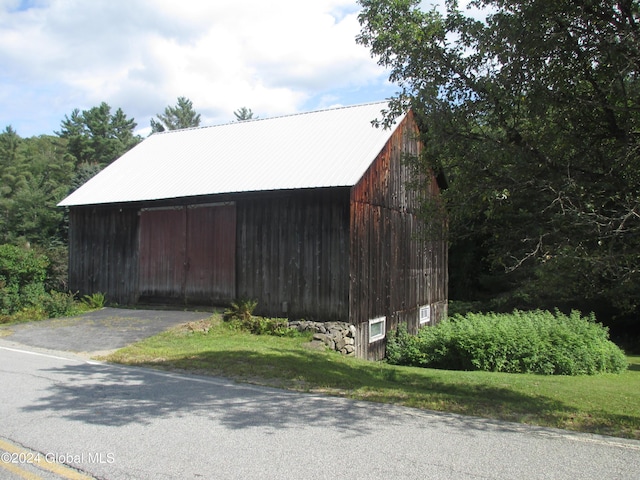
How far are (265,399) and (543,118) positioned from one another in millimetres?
5845

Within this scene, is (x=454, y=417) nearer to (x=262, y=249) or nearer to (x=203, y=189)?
(x=262, y=249)

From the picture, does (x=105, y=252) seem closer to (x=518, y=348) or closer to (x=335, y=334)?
(x=335, y=334)

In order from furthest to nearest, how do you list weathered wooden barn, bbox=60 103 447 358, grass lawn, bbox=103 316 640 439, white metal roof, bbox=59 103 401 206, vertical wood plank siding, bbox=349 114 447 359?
white metal roof, bbox=59 103 401 206, vertical wood plank siding, bbox=349 114 447 359, weathered wooden barn, bbox=60 103 447 358, grass lawn, bbox=103 316 640 439

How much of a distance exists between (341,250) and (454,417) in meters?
8.42

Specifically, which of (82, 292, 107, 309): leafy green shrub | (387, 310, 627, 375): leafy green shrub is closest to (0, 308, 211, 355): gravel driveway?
(82, 292, 107, 309): leafy green shrub

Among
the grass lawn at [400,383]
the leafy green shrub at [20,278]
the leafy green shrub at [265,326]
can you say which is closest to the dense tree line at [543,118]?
the grass lawn at [400,383]

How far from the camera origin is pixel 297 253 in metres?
15.4

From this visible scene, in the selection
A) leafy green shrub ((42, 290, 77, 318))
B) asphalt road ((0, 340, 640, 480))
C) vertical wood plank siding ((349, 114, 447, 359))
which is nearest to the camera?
asphalt road ((0, 340, 640, 480))

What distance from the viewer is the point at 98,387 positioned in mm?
7977

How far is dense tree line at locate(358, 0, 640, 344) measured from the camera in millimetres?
7250

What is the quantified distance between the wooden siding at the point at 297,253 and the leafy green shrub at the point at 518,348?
300cm

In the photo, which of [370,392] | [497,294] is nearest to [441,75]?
[370,392]

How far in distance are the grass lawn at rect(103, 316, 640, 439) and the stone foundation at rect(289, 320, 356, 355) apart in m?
0.73

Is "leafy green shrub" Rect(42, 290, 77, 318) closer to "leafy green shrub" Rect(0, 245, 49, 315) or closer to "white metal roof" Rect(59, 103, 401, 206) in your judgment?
"leafy green shrub" Rect(0, 245, 49, 315)
